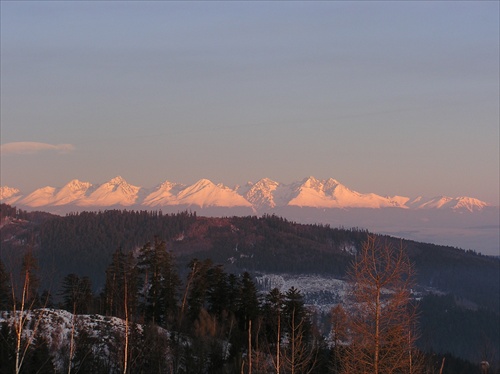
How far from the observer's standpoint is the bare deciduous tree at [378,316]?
Result: 129ft

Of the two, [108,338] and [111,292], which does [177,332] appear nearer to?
[108,338]

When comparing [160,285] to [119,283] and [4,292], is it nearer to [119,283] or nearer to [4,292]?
[119,283]

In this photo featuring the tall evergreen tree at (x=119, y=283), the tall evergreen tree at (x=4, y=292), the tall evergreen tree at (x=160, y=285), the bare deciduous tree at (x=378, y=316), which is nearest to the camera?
the bare deciduous tree at (x=378, y=316)

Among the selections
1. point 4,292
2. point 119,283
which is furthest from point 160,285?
point 4,292

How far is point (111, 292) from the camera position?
111250 millimetres

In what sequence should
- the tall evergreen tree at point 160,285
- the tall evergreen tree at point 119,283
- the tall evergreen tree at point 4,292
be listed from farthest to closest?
the tall evergreen tree at point 119,283 → the tall evergreen tree at point 160,285 → the tall evergreen tree at point 4,292

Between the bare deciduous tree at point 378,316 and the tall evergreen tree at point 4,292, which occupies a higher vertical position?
the bare deciduous tree at point 378,316

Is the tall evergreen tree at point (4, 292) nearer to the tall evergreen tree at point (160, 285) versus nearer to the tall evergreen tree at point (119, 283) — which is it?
the tall evergreen tree at point (119, 283)

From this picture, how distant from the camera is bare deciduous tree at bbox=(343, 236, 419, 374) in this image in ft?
129

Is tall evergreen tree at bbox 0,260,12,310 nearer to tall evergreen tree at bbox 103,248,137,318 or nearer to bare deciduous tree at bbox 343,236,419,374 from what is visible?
tall evergreen tree at bbox 103,248,137,318

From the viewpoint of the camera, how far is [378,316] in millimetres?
39844

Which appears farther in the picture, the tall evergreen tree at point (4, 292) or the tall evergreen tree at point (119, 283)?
the tall evergreen tree at point (119, 283)

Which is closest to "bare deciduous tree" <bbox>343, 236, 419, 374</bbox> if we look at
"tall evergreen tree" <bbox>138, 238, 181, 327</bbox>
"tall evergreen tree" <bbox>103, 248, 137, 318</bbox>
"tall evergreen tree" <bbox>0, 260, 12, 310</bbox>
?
"tall evergreen tree" <bbox>0, 260, 12, 310</bbox>

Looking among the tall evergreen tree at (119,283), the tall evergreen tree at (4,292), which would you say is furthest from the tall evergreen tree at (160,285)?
the tall evergreen tree at (4,292)
